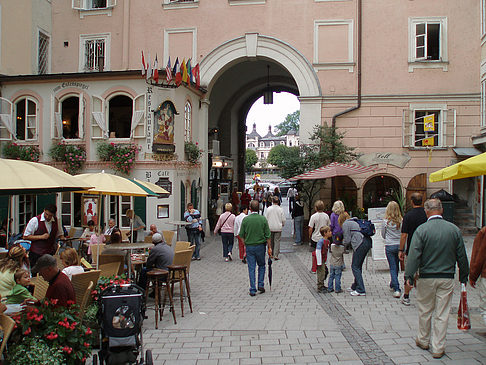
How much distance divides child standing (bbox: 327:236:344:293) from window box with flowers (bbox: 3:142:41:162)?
37.1ft

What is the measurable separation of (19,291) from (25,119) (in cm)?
1173

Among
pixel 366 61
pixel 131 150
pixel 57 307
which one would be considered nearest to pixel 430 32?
pixel 366 61

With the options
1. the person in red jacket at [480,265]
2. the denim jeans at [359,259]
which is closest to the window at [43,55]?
the denim jeans at [359,259]

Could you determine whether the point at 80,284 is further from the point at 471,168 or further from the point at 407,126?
the point at 407,126

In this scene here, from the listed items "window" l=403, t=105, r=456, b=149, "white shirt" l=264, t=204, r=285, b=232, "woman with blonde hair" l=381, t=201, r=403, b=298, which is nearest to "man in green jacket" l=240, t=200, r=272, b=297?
"woman with blonde hair" l=381, t=201, r=403, b=298

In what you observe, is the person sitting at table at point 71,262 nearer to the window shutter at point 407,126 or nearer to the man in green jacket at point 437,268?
the man in green jacket at point 437,268

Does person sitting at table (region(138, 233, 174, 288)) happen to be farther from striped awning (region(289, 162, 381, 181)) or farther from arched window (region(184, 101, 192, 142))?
arched window (region(184, 101, 192, 142))

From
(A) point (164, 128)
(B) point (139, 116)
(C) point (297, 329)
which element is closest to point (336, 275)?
(C) point (297, 329)

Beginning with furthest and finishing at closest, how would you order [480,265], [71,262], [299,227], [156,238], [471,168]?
[299,227], [156,238], [471,168], [71,262], [480,265]

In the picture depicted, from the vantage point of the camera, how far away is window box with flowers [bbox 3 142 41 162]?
618 inches

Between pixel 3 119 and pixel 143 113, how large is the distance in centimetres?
499

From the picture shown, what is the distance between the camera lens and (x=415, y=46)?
17562 millimetres

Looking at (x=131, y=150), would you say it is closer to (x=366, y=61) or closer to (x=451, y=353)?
(x=366, y=61)

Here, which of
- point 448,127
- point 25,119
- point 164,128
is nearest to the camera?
point 164,128
